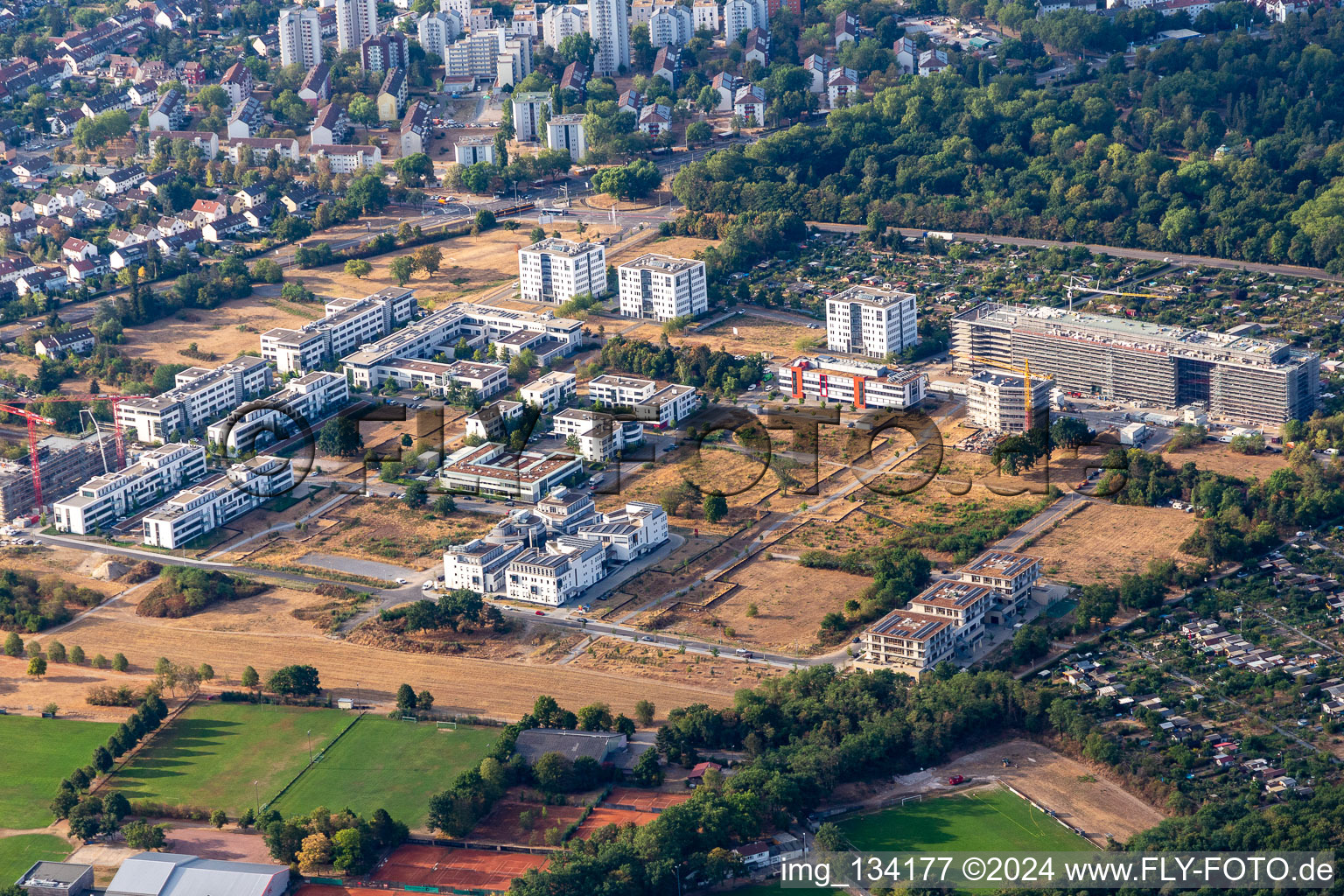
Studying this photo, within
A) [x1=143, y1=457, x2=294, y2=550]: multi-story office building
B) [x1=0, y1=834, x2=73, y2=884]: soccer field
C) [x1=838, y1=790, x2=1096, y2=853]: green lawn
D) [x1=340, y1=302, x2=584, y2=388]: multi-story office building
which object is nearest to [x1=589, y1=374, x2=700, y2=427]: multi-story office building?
[x1=340, y1=302, x2=584, y2=388]: multi-story office building

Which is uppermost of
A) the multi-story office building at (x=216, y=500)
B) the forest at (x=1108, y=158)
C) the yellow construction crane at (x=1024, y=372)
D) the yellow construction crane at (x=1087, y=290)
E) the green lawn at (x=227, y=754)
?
the forest at (x=1108, y=158)

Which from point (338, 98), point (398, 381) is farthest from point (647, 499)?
point (338, 98)

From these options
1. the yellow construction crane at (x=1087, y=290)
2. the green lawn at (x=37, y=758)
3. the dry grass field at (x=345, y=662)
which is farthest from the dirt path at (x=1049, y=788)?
the yellow construction crane at (x=1087, y=290)

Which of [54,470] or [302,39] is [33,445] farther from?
[302,39]

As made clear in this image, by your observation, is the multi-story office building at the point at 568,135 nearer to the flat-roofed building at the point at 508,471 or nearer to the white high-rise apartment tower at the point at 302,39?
the white high-rise apartment tower at the point at 302,39

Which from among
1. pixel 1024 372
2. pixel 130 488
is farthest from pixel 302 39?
pixel 1024 372
